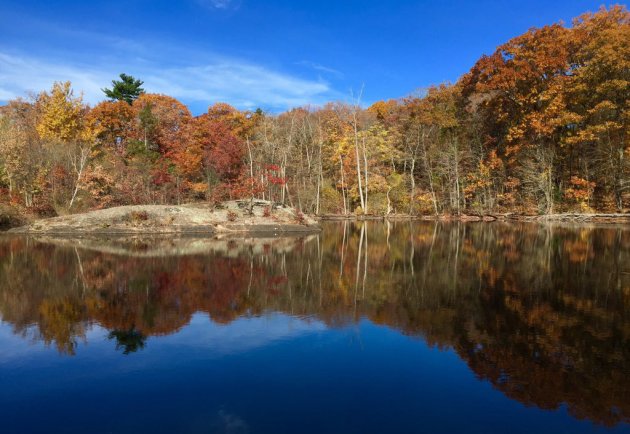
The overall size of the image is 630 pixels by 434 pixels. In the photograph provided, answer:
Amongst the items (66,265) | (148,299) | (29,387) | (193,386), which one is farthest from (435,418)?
(66,265)

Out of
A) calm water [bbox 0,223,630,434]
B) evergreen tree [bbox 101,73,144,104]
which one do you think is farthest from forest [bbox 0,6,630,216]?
calm water [bbox 0,223,630,434]

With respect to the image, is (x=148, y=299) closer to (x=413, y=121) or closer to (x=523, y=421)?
(x=523, y=421)

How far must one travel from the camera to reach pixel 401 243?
20.7 meters

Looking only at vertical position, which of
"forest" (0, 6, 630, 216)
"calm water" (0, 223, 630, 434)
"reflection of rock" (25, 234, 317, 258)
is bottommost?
"calm water" (0, 223, 630, 434)

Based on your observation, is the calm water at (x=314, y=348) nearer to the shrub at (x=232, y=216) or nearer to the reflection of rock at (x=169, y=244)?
the reflection of rock at (x=169, y=244)

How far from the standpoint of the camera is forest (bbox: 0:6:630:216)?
31.7m

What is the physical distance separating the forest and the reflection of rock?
670 centimetres

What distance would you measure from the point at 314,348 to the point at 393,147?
42612 millimetres

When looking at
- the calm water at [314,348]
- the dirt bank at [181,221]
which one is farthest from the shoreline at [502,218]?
the calm water at [314,348]

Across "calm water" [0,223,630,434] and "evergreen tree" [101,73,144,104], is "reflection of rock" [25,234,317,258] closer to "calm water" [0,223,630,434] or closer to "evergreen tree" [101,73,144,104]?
"calm water" [0,223,630,434]

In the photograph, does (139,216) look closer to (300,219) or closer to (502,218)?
(300,219)

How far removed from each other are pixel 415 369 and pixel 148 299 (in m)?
6.26

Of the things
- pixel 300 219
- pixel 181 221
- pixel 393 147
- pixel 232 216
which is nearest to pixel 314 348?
pixel 232 216

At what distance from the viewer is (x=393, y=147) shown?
47.3 meters
